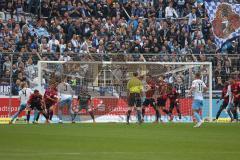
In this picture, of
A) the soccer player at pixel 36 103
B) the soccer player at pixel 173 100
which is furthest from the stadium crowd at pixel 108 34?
the soccer player at pixel 173 100

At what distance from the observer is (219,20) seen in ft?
144

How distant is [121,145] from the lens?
1986 centimetres

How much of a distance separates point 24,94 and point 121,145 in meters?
15.8

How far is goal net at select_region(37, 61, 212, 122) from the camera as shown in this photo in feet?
123

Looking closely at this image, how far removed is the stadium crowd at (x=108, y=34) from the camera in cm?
3884

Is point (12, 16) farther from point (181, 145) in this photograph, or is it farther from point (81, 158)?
point (81, 158)

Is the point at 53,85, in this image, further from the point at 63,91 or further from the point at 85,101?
the point at 85,101

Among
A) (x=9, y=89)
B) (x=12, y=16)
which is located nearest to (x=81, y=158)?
(x=9, y=89)

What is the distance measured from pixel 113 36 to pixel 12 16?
568cm

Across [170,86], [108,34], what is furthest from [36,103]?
[108,34]

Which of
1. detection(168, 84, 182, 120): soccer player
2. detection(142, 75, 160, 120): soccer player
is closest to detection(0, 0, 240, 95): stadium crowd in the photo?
detection(142, 75, 160, 120): soccer player

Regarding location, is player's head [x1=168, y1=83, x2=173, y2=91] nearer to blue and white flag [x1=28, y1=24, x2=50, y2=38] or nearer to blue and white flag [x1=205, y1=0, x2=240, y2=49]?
blue and white flag [x1=205, y1=0, x2=240, y2=49]

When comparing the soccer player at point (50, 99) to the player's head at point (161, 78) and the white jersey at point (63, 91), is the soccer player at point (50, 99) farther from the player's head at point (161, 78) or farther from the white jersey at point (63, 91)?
the player's head at point (161, 78)

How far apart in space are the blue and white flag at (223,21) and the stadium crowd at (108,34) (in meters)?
0.47
